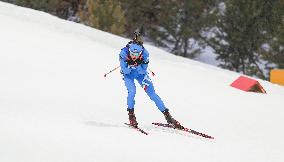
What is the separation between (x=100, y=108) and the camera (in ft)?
35.3

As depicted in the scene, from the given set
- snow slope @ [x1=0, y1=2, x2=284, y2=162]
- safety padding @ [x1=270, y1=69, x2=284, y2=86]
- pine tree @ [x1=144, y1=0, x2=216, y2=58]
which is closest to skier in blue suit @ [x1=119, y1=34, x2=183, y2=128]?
snow slope @ [x1=0, y1=2, x2=284, y2=162]

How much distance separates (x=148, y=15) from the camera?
43.8 meters

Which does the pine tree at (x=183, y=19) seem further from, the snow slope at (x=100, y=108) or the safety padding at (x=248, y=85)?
the safety padding at (x=248, y=85)

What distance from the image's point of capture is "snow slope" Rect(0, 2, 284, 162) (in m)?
7.39

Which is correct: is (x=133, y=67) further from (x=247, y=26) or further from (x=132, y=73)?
(x=247, y=26)

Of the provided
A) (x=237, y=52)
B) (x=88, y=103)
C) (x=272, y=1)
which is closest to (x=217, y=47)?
(x=237, y=52)

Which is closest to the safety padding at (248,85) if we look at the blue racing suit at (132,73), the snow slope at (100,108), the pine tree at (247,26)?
the snow slope at (100,108)

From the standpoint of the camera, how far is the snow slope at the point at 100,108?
24.3 feet

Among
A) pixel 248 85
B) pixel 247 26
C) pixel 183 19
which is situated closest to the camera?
pixel 248 85

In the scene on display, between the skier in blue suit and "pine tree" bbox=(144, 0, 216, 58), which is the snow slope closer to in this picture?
the skier in blue suit

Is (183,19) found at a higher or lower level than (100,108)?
lower

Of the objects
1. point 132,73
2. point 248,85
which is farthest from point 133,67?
point 248,85

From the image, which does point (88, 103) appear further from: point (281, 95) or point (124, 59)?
point (281, 95)

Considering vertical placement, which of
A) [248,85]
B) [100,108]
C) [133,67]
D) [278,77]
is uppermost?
[133,67]
